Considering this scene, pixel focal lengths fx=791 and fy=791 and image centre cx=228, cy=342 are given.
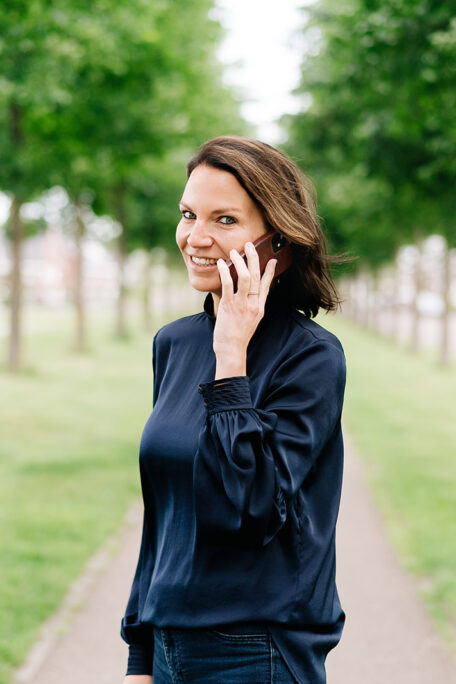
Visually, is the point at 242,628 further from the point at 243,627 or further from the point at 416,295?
the point at 416,295

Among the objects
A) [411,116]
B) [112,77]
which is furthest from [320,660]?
[112,77]

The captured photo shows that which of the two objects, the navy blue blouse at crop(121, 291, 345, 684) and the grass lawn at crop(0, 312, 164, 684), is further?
the grass lawn at crop(0, 312, 164, 684)

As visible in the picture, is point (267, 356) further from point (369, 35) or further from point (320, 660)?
point (369, 35)

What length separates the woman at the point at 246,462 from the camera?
165 cm

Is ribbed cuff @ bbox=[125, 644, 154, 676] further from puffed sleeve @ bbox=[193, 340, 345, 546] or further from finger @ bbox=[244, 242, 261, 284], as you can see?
finger @ bbox=[244, 242, 261, 284]

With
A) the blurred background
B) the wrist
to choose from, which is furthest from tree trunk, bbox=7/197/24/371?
the wrist

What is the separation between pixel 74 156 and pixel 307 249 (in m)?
14.6

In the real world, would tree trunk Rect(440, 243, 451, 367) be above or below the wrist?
below

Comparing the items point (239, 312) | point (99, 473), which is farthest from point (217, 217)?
point (99, 473)

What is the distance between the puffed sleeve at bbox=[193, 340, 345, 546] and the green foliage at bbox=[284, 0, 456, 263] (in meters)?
0.77

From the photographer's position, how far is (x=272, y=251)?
1.88 metres

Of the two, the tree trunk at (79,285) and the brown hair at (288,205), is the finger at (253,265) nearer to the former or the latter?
the brown hair at (288,205)

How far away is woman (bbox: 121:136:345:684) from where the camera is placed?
165 cm

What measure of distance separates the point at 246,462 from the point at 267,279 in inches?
17.8
